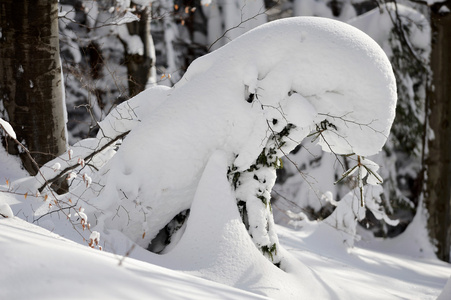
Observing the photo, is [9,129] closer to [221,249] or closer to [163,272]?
[163,272]

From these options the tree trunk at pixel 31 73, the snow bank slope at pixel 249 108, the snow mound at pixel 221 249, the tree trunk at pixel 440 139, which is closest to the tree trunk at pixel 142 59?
the tree trunk at pixel 31 73

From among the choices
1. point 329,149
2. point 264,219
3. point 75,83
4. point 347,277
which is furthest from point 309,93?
point 75,83

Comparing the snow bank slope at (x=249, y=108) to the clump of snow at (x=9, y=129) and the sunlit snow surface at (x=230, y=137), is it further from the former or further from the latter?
the clump of snow at (x=9, y=129)

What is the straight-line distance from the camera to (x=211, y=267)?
3.28 metres

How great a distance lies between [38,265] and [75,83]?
866 centimetres

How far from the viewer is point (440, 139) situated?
8.56 m

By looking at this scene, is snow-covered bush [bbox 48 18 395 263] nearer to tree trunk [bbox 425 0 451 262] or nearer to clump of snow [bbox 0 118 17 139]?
clump of snow [bbox 0 118 17 139]

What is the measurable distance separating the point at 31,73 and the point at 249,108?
73.4 inches

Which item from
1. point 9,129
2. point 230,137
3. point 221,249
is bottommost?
point 221,249

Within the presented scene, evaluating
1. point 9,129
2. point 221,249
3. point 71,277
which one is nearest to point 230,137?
point 221,249

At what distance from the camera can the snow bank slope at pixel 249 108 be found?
3531 millimetres

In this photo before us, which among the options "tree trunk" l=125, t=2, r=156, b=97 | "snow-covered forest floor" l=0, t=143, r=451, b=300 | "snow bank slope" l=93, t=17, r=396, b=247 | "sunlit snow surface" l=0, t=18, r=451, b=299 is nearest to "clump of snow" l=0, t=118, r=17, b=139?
"snow-covered forest floor" l=0, t=143, r=451, b=300

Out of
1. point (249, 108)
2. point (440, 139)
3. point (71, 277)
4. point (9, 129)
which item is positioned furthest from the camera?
point (440, 139)

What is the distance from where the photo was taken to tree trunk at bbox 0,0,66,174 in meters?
4.28
